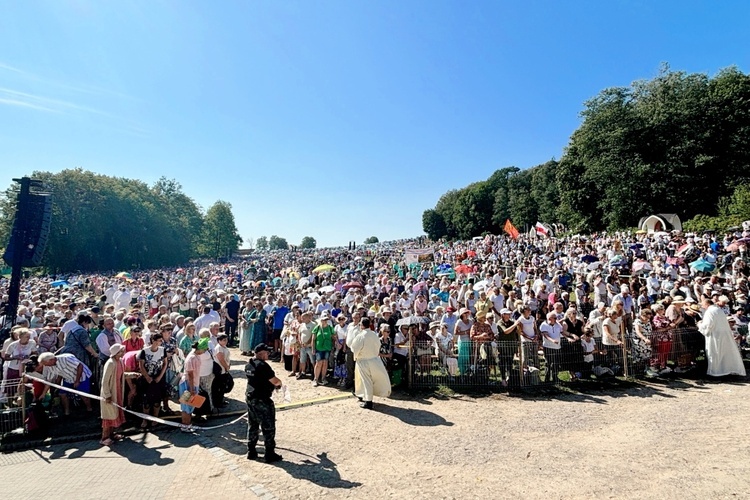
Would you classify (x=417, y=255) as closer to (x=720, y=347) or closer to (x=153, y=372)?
(x=720, y=347)

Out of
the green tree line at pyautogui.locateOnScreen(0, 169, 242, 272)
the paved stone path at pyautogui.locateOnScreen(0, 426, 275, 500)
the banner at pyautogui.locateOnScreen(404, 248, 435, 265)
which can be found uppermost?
the green tree line at pyautogui.locateOnScreen(0, 169, 242, 272)

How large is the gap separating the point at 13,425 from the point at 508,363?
8.93m

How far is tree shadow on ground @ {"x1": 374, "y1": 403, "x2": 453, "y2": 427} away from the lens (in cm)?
738

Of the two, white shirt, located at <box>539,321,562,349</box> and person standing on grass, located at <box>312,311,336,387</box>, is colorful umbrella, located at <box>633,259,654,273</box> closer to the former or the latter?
white shirt, located at <box>539,321,562,349</box>

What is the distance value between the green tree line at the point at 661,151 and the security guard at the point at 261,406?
3713 centimetres

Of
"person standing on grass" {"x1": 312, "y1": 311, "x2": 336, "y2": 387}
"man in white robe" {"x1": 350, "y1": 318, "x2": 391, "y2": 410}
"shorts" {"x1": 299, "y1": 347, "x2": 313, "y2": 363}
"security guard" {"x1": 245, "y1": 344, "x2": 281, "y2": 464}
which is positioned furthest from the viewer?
"shorts" {"x1": 299, "y1": 347, "x2": 313, "y2": 363}

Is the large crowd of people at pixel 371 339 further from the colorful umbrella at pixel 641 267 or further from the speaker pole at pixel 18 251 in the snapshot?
the colorful umbrella at pixel 641 267

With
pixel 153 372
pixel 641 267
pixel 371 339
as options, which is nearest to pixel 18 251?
pixel 153 372

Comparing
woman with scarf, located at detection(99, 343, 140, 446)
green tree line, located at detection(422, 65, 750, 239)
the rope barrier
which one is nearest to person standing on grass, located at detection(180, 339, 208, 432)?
the rope barrier

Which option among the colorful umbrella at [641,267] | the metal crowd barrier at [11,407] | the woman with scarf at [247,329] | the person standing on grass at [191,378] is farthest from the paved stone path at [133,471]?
the colorful umbrella at [641,267]

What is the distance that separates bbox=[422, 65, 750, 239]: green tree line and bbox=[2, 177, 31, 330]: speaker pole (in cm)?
3986

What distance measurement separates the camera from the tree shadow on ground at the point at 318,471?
532cm

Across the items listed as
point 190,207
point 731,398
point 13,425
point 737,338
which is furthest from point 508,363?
point 190,207

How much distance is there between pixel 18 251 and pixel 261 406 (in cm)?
757
